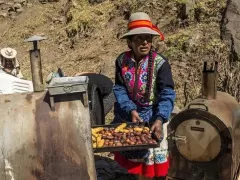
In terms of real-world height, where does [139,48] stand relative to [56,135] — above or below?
above

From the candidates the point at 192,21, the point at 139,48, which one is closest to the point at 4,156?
the point at 139,48

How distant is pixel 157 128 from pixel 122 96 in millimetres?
463

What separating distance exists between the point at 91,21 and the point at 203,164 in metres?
6.47

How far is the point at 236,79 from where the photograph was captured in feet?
19.9

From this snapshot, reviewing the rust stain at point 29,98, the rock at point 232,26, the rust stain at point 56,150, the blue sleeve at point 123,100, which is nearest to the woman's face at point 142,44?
the blue sleeve at point 123,100

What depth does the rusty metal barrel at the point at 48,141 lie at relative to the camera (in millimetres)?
2844

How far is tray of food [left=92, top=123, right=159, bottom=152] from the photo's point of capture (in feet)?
10.1

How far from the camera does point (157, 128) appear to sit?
3201mm

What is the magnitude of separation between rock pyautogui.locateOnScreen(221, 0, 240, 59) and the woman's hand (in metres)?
3.82

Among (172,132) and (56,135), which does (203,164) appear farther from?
(56,135)

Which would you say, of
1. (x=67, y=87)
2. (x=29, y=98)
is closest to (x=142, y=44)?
(x=67, y=87)

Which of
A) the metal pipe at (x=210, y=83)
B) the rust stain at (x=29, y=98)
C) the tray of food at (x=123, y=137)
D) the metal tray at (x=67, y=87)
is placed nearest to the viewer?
the metal tray at (x=67, y=87)

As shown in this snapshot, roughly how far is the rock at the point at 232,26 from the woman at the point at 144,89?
362 cm

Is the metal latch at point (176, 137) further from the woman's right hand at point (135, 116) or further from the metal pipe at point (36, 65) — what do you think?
the metal pipe at point (36, 65)
